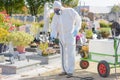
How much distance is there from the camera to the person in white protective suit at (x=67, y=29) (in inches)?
336

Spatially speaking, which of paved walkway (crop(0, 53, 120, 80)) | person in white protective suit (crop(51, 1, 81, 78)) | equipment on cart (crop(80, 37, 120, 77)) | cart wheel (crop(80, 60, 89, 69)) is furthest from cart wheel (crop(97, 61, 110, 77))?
cart wheel (crop(80, 60, 89, 69))

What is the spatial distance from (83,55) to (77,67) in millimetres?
779

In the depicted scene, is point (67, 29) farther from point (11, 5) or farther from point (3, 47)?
point (11, 5)

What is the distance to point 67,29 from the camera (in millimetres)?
8531

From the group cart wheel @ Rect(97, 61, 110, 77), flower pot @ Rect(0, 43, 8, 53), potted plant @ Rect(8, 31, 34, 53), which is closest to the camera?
cart wheel @ Rect(97, 61, 110, 77)

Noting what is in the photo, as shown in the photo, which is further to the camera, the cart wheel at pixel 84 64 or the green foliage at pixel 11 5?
the green foliage at pixel 11 5

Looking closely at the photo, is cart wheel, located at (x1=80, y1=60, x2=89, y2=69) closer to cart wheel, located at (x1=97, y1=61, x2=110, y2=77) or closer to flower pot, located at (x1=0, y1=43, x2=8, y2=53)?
cart wheel, located at (x1=97, y1=61, x2=110, y2=77)

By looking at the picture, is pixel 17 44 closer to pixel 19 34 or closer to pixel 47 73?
pixel 19 34

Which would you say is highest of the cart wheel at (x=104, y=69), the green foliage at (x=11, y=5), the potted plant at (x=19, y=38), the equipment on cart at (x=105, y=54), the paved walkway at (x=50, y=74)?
the green foliage at (x=11, y=5)

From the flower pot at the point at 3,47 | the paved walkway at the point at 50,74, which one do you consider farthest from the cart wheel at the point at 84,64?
the flower pot at the point at 3,47

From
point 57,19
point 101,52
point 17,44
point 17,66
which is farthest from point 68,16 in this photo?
point 17,44

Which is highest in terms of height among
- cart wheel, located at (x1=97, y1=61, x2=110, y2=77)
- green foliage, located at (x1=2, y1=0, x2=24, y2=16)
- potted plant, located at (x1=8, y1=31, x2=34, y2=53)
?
green foliage, located at (x1=2, y1=0, x2=24, y2=16)

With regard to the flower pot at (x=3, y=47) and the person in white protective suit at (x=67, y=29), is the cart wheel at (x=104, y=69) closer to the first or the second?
the person in white protective suit at (x=67, y=29)

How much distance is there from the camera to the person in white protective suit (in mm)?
8523
